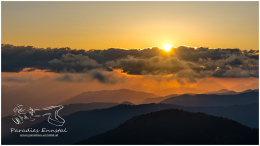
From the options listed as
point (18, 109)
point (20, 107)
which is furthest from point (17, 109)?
point (20, 107)

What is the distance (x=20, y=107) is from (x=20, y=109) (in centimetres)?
1101

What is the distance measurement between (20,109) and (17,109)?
1.67m

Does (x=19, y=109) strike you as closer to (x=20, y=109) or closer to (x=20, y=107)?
(x=20, y=109)

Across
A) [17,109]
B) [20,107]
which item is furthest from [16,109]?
[20,107]

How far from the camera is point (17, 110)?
146 metres

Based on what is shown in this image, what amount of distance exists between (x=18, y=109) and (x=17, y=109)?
2.22 ft

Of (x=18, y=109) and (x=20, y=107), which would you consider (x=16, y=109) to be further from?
(x=20, y=107)

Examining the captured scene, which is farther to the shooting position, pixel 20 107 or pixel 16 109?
pixel 20 107

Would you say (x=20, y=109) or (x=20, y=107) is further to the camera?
(x=20, y=107)

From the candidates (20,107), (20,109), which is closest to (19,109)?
(20,109)

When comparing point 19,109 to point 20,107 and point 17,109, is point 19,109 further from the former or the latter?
point 20,107

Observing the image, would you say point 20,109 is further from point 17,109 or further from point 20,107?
point 20,107

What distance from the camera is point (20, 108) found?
15025 cm

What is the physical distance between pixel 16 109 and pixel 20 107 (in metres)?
11.5
